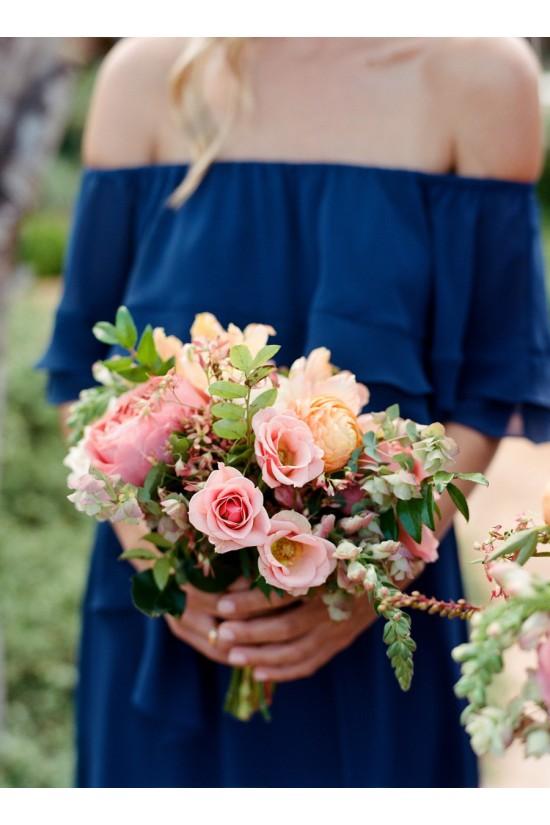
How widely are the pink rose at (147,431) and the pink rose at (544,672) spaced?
467 mm

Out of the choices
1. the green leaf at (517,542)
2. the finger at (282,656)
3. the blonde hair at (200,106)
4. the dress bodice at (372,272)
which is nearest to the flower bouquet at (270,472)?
the green leaf at (517,542)

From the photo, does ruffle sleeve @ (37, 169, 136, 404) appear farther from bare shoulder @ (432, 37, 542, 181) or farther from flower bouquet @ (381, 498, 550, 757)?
flower bouquet @ (381, 498, 550, 757)

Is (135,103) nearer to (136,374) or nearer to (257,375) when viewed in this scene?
(136,374)

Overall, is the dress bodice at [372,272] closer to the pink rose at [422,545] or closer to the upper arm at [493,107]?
the upper arm at [493,107]

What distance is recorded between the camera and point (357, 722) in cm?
134

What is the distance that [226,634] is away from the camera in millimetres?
1212

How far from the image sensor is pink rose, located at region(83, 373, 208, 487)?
940mm

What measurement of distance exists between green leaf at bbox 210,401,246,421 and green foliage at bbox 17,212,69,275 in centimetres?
563

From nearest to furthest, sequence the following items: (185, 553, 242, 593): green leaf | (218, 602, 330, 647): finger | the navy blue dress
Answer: (185, 553, 242, 593): green leaf < (218, 602, 330, 647): finger < the navy blue dress

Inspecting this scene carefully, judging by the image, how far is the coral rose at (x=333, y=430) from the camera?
2.89 feet

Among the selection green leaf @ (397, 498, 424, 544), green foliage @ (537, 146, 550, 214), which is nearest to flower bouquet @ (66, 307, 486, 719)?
green leaf @ (397, 498, 424, 544)
